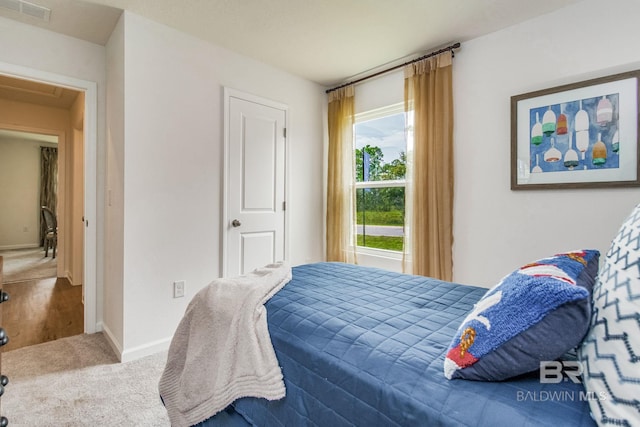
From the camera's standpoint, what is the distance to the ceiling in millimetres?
2266

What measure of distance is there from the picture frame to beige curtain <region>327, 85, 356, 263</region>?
5.41ft

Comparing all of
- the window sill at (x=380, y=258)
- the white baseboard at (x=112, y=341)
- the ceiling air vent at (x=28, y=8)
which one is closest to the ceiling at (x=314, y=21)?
the ceiling air vent at (x=28, y=8)

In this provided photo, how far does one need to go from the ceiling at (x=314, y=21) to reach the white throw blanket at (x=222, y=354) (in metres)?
2.01

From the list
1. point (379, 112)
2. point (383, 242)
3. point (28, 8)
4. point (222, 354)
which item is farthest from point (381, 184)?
point (28, 8)

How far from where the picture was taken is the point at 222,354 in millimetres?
1243

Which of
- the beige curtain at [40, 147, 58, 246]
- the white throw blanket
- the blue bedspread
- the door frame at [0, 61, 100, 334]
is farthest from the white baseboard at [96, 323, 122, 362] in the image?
the beige curtain at [40, 147, 58, 246]

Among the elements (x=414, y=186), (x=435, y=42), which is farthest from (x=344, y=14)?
(x=414, y=186)

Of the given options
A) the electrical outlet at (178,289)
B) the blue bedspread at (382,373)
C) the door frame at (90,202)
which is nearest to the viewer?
the blue bedspread at (382,373)

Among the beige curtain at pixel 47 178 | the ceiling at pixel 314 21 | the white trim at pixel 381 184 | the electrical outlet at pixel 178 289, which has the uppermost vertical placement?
the ceiling at pixel 314 21

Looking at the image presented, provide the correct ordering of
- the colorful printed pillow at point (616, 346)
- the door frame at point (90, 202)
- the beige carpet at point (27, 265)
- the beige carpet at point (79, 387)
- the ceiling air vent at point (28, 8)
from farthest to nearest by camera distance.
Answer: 1. the beige carpet at point (27, 265)
2. the door frame at point (90, 202)
3. the ceiling air vent at point (28, 8)
4. the beige carpet at point (79, 387)
5. the colorful printed pillow at point (616, 346)

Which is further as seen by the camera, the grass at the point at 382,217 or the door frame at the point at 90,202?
the grass at the point at 382,217

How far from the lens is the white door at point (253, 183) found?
301 cm

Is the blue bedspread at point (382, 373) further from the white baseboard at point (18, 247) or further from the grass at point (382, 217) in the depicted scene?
the white baseboard at point (18, 247)

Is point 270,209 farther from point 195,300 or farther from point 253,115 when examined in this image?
point 195,300
